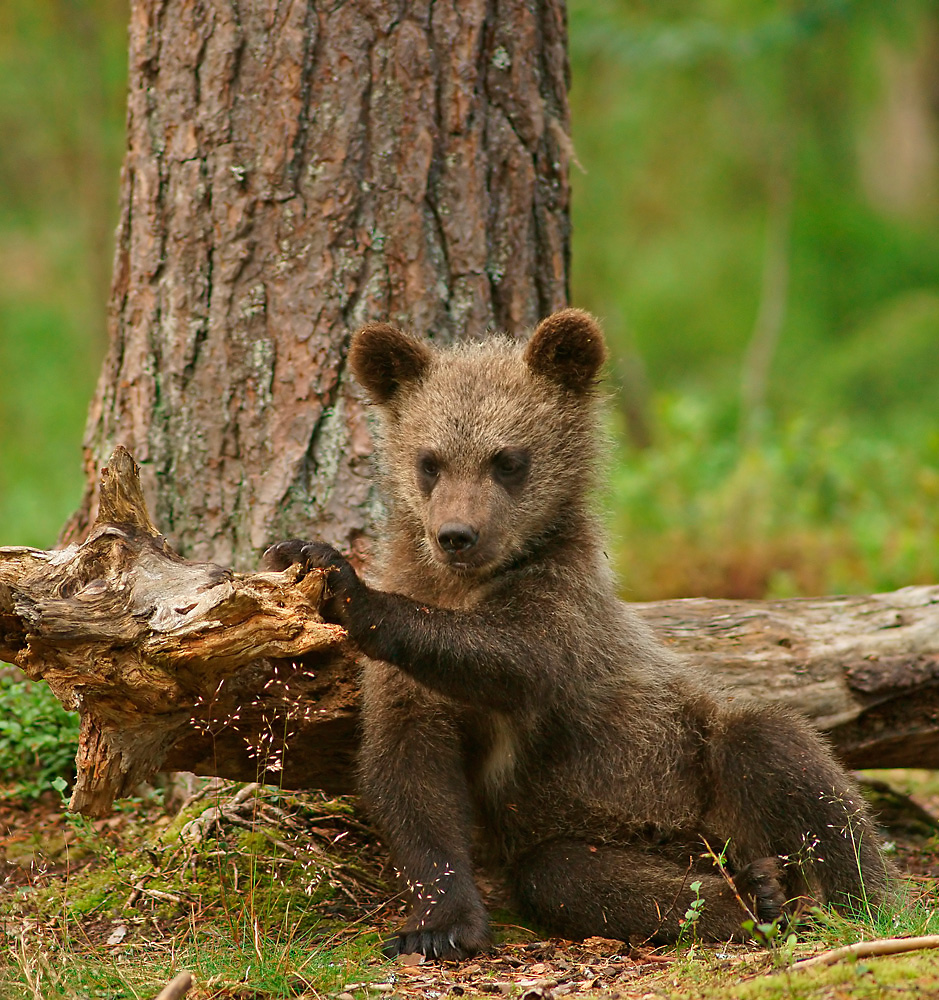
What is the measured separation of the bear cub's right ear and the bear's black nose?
2.89 feet

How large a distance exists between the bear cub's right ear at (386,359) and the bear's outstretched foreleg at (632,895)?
205 centimetres

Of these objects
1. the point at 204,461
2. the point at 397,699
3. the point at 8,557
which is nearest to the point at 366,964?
the point at 397,699

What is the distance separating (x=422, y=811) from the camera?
4.46 metres

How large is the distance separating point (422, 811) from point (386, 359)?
1894 millimetres

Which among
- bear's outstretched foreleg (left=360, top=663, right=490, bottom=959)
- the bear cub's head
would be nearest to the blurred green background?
the bear cub's head

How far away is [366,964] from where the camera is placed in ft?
13.2

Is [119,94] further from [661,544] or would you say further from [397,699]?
[397,699]

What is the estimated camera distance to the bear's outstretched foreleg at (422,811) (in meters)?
4.22

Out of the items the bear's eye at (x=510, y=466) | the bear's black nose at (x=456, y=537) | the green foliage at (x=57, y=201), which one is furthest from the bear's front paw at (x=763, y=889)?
the green foliage at (x=57, y=201)

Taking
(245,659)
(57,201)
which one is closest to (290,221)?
(245,659)

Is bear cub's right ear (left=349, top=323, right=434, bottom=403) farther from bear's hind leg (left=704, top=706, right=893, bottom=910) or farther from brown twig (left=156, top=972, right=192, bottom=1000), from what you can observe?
brown twig (left=156, top=972, right=192, bottom=1000)

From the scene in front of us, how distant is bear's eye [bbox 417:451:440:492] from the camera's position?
4.92 meters

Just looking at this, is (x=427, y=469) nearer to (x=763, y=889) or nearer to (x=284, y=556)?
(x=284, y=556)

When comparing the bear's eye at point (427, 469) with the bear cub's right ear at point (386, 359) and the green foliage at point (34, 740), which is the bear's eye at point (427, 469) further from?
the green foliage at point (34, 740)
